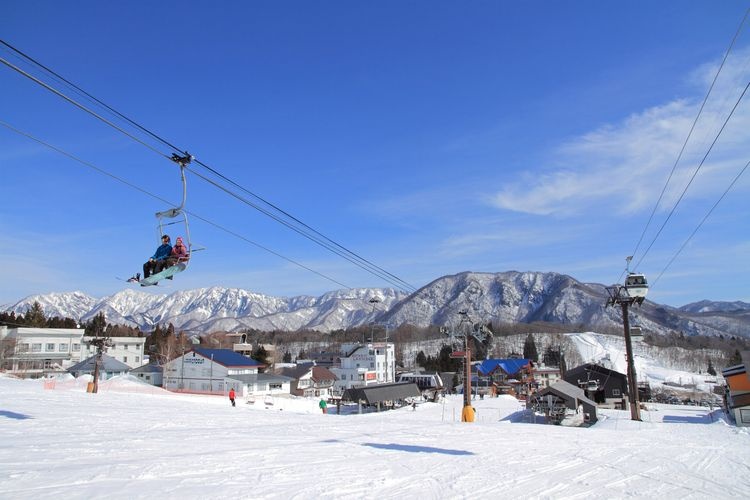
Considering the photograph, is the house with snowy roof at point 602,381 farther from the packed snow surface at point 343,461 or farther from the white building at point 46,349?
the white building at point 46,349

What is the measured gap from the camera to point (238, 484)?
8.15 meters

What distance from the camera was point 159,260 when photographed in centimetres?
1394

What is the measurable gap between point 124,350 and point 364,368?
136ft

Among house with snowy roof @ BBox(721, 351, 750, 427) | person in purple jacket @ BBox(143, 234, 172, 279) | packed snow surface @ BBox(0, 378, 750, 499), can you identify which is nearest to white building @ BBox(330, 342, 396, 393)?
house with snowy roof @ BBox(721, 351, 750, 427)

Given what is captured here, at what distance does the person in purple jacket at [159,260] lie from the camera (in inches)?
545

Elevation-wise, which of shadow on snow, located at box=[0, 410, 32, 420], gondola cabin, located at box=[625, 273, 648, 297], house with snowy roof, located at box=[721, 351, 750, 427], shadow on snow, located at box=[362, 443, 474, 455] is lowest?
house with snowy roof, located at box=[721, 351, 750, 427]

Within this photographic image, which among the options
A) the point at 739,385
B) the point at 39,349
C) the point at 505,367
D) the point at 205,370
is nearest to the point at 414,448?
the point at 739,385

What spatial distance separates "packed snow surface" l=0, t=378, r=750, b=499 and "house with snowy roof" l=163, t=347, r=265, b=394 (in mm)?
35217

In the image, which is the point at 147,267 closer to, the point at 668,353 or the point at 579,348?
the point at 579,348

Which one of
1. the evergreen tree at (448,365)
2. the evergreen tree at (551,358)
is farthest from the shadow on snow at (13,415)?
the evergreen tree at (551,358)

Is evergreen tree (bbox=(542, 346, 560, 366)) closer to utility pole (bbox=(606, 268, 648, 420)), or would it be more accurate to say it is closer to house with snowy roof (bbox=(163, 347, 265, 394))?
house with snowy roof (bbox=(163, 347, 265, 394))

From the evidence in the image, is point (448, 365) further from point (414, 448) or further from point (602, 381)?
point (414, 448)

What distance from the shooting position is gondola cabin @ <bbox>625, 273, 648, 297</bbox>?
26188 mm

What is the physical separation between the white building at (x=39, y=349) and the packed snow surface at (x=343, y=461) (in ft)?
177
